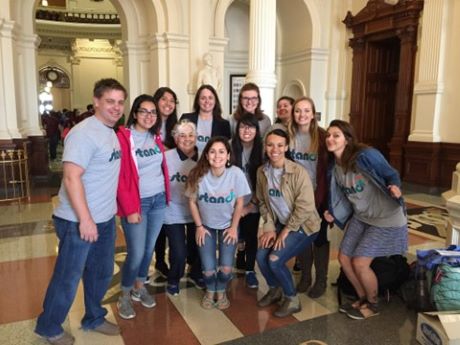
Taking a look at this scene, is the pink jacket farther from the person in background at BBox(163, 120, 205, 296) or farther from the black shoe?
the black shoe

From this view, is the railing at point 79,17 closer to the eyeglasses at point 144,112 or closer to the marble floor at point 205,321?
the marble floor at point 205,321

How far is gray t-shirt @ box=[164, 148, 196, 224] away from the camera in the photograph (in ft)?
9.98

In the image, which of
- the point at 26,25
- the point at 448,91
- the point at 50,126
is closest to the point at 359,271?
the point at 448,91

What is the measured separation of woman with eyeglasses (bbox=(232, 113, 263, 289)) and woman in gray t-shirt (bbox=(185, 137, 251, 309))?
18cm

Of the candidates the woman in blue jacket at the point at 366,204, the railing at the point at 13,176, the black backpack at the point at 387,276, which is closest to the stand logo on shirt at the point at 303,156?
the woman in blue jacket at the point at 366,204

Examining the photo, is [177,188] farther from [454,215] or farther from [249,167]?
[454,215]

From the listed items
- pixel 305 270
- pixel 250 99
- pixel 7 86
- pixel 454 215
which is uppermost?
pixel 7 86

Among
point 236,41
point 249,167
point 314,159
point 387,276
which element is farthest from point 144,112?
point 236,41

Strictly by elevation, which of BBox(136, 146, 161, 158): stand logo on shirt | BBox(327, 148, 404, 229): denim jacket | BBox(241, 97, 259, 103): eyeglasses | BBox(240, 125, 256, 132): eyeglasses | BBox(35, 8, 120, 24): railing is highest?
BBox(35, 8, 120, 24): railing

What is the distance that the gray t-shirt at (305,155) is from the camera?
3082 millimetres

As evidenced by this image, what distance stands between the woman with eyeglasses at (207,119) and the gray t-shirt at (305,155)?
67cm

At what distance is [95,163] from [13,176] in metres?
5.45

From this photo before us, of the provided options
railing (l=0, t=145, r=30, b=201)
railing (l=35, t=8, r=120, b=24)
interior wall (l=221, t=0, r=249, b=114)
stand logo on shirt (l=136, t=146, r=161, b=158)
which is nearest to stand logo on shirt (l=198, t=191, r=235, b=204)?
stand logo on shirt (l=136, t=146, r=161, b=158)

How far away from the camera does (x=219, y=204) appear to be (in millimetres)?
2889
